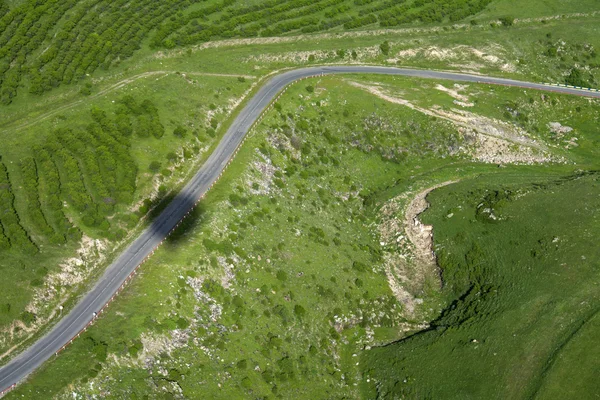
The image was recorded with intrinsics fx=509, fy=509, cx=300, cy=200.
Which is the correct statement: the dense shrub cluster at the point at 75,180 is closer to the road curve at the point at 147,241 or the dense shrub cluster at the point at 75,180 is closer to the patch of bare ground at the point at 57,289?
the patch of bare ground at the point at 57,289

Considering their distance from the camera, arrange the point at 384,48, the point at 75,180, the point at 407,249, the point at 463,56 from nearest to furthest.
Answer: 1. the point at 75,180
2. the point at 407,249
3. the point at 384,48
4. the point at 463,56

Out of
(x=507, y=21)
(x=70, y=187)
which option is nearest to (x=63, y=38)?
(x=70, y=187)

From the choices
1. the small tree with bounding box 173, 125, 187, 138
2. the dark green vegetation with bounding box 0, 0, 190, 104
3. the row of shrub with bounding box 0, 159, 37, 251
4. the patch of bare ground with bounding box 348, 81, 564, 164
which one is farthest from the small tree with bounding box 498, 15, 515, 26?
the row of shrub with bounding box 0, 159, 37, 251

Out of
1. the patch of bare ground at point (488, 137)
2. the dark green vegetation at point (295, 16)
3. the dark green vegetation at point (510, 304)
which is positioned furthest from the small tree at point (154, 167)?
the patch of bare ground at point (488, 137)

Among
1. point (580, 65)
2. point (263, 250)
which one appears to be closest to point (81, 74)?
point (263, 250)

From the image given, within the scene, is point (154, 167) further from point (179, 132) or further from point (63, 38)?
point (63, 38)

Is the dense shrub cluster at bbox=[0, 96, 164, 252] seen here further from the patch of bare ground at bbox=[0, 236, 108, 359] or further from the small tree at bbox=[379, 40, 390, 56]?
the small tree at bbox=[379, 40, 390, 56]
